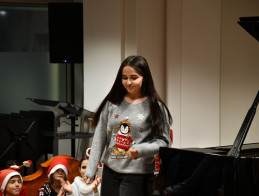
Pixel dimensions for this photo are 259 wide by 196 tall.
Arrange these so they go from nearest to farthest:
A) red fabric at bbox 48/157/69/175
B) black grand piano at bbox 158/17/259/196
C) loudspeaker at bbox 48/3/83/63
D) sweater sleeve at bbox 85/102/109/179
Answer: black grand piano at bbox 158/17/259/196 → sweater sleeve at bbox 85/102/109/179 → red fabric at bbox 48/157/69/175 → loudspeaker at bbox 48/3/83/63

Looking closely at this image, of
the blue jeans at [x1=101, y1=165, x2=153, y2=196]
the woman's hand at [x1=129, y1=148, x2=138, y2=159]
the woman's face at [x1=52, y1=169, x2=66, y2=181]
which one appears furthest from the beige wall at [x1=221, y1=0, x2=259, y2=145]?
the woman's hand at [x1=129, y1=148, x2=138, y2=159]

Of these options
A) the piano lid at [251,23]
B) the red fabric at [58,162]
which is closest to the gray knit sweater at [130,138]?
the piano lid at [251,23]

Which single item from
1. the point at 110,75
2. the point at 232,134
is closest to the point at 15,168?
the point at 110,75

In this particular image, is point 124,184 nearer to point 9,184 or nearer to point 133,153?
point 133,153

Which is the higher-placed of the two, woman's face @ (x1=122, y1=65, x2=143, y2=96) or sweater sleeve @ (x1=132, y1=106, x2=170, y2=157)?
woman's face @ (x1=122, y1=65, x2=143, y2=96)

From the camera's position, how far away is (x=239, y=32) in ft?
16.9

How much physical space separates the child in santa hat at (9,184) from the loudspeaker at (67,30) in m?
1.63

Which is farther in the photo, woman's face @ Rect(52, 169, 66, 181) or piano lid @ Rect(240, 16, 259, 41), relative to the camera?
woman's face @ Rect(52, 169, 66, 181)

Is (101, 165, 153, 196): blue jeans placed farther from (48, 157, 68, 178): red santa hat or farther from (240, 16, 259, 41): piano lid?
(48, 157, 68, 178): red santa hat

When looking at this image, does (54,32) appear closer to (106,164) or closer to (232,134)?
(232,134)

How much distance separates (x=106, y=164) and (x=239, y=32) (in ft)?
10.1

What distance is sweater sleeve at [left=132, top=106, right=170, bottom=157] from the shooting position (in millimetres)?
2445

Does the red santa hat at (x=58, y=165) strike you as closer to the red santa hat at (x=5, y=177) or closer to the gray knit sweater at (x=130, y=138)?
the red santa hat at (x=5, y=177)

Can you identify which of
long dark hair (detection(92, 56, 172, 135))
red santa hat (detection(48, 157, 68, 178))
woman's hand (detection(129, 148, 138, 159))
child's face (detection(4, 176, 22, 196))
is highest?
long dark hair (detection(92, 56, 172, 135))
